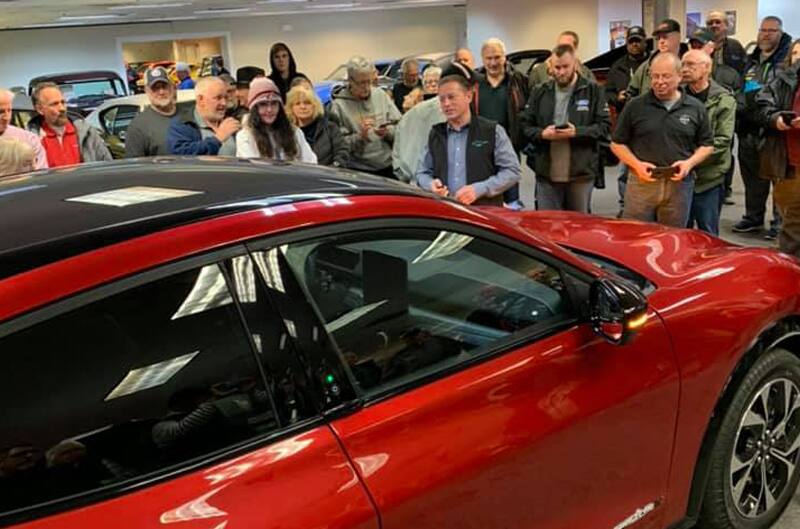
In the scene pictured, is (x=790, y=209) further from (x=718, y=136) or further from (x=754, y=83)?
(x=754, y=83)

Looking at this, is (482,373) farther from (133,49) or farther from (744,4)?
(133,49)

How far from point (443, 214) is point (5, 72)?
936 inches

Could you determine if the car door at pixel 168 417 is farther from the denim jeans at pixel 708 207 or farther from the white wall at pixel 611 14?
the white wall at pixel 611 14

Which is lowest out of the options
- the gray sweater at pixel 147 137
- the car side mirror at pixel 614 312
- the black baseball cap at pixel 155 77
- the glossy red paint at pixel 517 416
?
the glossy red paint at pixel 517 416

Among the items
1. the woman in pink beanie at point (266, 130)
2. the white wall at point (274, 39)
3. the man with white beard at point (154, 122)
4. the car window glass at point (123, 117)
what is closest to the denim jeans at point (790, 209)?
the woman in pink beanie at point (266, 130)

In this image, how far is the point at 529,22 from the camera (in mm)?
19891

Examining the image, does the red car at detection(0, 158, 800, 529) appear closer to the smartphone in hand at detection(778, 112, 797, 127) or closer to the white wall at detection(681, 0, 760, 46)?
the smartphone in hand at detection(778, 112, 797, 127)

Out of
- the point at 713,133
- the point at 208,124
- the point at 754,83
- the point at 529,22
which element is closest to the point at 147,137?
the point at 208,124

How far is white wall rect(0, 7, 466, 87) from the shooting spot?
73.6 feet

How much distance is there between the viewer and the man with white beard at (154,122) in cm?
486

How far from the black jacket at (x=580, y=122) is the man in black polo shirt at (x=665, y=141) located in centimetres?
52

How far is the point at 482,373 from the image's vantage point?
5.96ft

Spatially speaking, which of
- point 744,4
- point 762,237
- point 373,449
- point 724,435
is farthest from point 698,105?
point 744,4

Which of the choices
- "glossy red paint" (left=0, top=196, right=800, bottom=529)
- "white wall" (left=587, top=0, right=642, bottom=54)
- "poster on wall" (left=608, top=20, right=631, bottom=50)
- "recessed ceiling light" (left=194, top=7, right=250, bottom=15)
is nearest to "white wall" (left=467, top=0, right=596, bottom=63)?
"white wall" (left=587, top=0, right=642, bottom=54)
